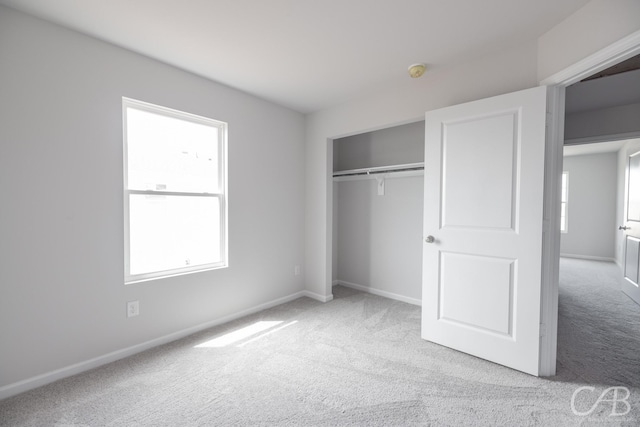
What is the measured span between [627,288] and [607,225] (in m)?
3.56

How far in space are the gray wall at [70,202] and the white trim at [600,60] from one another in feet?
9.27

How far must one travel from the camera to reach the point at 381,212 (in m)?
3.71

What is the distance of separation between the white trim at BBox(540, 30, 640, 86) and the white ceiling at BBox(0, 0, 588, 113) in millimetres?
349

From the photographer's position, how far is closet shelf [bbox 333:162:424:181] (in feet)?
10.8

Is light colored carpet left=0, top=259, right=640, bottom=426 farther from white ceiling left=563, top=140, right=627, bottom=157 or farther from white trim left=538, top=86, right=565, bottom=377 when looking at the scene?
white ceiling left=563, top=140, right=627, bottom=157

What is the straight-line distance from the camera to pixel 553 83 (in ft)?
6.27

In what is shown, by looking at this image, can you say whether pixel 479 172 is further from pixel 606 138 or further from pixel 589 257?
pixel 589 257

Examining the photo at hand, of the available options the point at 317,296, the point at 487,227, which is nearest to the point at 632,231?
the point at 487,227

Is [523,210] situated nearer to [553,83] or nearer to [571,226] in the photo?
[553,83]

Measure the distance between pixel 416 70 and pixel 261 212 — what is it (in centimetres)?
212

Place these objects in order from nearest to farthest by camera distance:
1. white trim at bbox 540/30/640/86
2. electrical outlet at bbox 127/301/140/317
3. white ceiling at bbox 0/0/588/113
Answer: white trim at bbox 540/30/640/86, white ceiling at bbox 0/0/588/113, electrical outlet at bbox 127/301/140/317

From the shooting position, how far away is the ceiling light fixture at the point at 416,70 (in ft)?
7.68

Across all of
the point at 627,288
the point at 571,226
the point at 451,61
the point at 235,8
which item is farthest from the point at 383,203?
the point at 571,226

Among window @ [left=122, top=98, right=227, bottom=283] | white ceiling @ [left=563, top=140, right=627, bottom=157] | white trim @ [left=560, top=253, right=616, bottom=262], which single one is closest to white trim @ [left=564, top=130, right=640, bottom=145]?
white ceiling @ [left=563, top=140, right=627, bottom=157]
